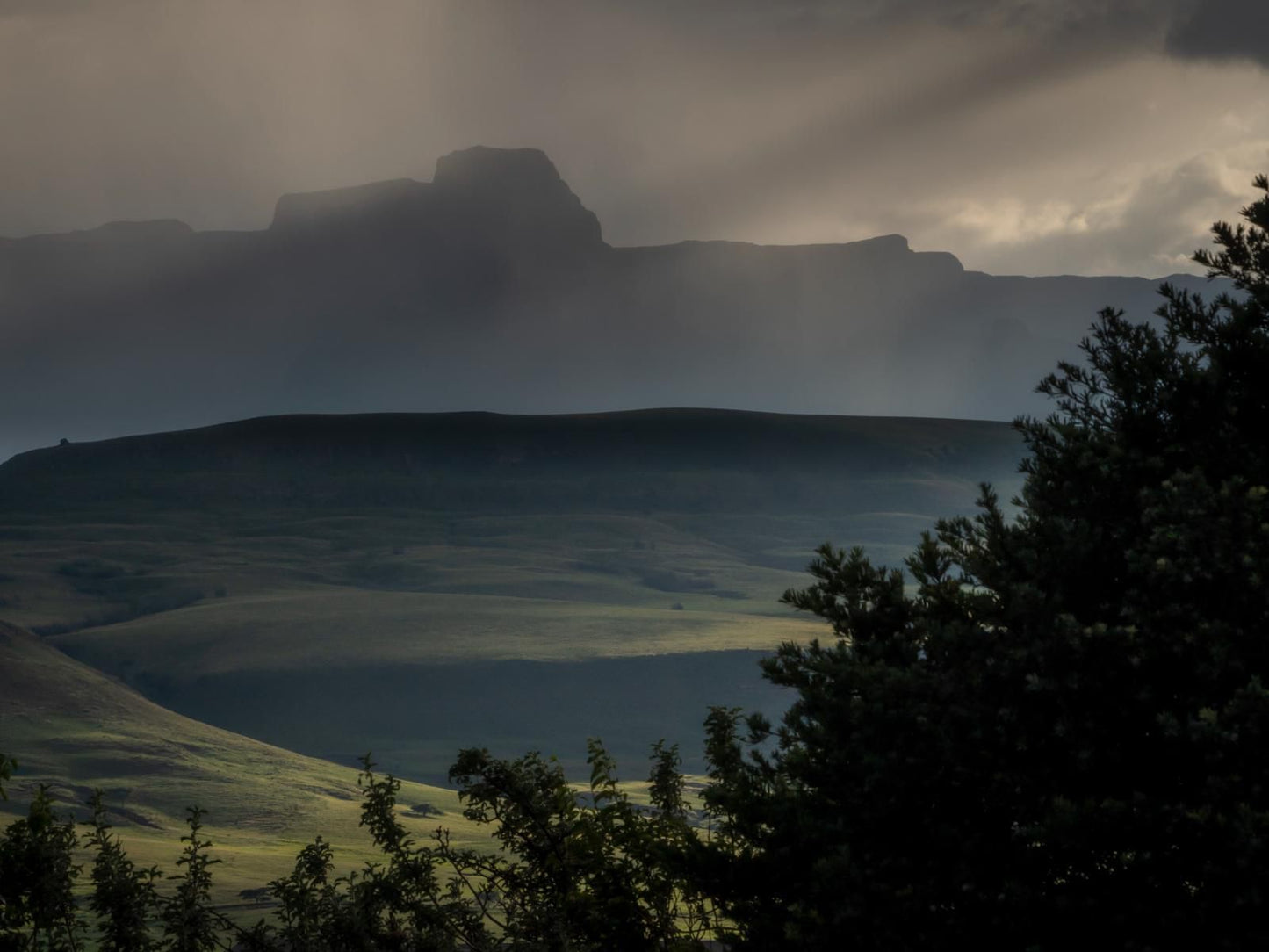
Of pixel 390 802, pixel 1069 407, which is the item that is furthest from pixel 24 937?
pixel 1069 407

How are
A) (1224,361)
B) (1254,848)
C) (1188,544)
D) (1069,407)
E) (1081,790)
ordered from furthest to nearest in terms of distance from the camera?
(1069,407)
(1224,361)
(1081,790)
(1188,544)
(1254,848)

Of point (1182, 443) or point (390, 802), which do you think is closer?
point (1182, 443)

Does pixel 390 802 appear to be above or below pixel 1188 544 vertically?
below

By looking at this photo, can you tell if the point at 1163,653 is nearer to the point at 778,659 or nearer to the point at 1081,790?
the point at 1081,790

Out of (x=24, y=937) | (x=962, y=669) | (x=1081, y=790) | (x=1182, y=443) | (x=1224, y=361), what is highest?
(x=1224, y=361)

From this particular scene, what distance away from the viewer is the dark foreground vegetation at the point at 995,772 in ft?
49.3

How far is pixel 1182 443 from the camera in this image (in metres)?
17.6

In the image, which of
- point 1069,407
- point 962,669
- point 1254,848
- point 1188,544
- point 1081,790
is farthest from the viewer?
point 1069,407

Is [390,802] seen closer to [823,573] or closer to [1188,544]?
[823,573]

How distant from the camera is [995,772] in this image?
16484 millimetres

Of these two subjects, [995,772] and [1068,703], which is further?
[995,772]

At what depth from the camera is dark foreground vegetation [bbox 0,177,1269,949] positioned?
49.3 feet

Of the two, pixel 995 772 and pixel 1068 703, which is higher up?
pixel 1068 703

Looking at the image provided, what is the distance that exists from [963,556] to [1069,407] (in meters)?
2.90
